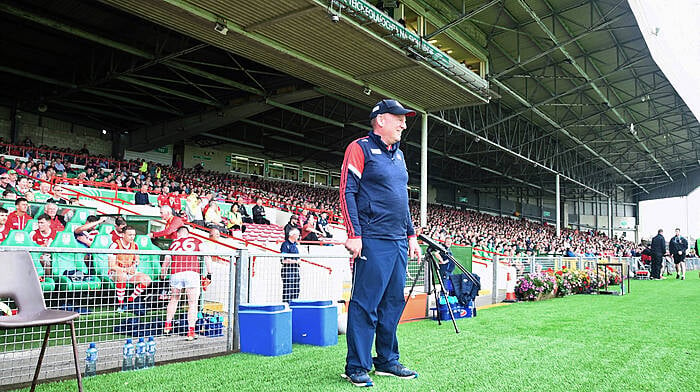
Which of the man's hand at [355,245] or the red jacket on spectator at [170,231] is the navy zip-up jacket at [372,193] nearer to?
the man's hand at [355,245]

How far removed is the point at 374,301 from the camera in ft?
11.0

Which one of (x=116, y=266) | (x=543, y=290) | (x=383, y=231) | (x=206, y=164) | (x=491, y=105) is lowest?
(x=543, y=290)

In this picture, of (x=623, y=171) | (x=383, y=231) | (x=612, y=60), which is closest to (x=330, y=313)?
(x=383, y=231)

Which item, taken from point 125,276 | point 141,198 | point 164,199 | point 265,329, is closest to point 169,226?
point 125,276

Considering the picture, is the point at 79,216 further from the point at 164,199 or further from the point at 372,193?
the point at 372,193

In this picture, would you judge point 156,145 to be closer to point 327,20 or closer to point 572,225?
point 327,20

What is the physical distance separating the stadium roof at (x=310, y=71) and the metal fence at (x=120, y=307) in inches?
308

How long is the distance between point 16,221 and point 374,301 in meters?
6.50

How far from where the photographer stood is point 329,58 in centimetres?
1409

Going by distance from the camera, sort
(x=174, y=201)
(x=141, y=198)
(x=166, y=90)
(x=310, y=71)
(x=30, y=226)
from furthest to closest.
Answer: (x=166, y=90) < (x=310, y=71) < (x=174, y=201) < (x=141, y=198) < (x=30, y=226)

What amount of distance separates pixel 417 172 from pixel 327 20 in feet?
91.0

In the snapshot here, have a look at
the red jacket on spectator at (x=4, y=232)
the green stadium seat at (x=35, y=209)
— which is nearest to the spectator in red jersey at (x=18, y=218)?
the red jacket on spectator at (x=4, y=232)

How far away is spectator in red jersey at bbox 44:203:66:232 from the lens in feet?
24.5

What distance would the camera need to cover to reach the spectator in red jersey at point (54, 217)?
24.5 ft
